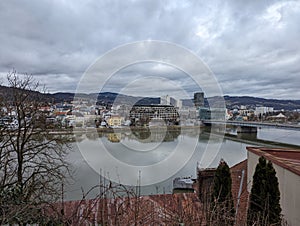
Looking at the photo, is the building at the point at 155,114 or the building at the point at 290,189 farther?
the building at the point at 155,114

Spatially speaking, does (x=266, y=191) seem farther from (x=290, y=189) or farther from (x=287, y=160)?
(x=287, y=160)

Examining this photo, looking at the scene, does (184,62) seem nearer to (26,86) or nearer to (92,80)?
(92,80)

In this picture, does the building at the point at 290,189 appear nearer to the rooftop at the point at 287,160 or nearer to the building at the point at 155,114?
the rooftop at the point at 287,160

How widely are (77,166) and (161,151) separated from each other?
493cm

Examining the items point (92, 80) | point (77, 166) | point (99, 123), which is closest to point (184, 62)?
point (92, 80)

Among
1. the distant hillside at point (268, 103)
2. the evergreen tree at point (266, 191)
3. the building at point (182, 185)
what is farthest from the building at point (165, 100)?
the distant hillside at point (268, 103)

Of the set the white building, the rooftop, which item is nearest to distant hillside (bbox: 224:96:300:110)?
the white building

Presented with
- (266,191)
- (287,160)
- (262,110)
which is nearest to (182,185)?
(287,160)

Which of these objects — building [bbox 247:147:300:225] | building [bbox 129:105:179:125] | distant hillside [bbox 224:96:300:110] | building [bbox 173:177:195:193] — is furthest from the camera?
distant hillside [bbox 224:96:300:110]

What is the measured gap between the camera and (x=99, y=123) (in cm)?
1189

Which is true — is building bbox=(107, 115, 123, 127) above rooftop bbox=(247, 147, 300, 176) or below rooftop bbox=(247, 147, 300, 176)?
above

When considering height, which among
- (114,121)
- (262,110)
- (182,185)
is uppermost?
(262,110)

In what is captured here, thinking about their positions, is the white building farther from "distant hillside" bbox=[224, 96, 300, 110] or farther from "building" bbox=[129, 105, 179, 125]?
"building" bbox=[129, 105, 179, 125]

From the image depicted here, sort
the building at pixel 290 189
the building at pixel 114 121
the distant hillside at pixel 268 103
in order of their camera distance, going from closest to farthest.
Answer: the building at pixel 290 189 → the building at pixel 114 121 → the distant hillside at pixel 268 103
